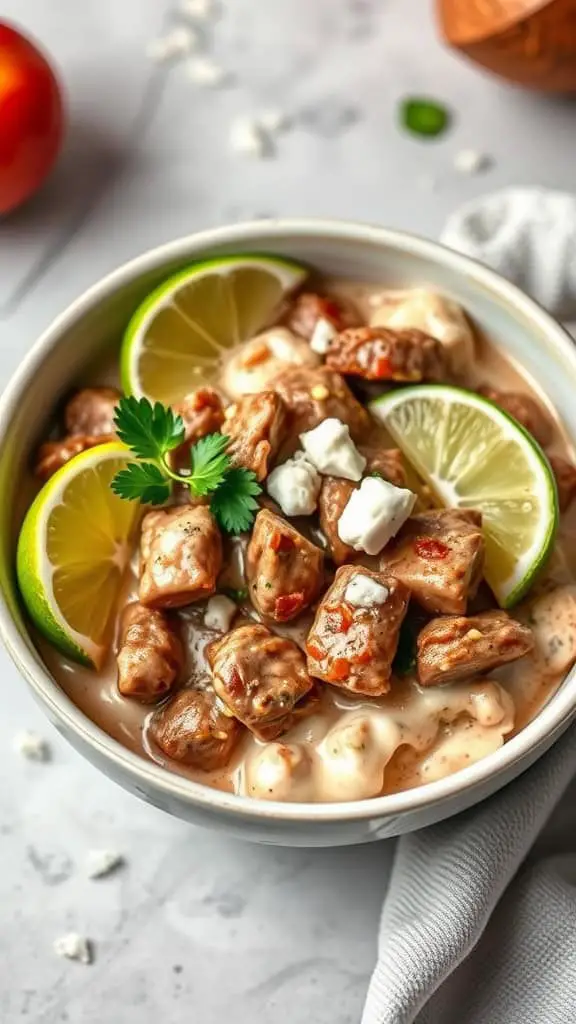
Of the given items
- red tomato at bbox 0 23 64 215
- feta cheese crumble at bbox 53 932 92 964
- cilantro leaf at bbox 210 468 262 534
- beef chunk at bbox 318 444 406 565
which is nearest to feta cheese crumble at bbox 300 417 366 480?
beef chunk at bbox 318 444 406 565

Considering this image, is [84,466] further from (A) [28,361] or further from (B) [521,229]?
(B) [521,229]

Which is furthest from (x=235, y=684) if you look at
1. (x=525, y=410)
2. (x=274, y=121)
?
(x=274, y=121)

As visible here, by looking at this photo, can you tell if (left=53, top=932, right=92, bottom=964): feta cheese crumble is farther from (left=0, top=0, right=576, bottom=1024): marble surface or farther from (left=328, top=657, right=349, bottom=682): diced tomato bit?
(left=328, top=657, right=349, bottom=682): diced tomato bit

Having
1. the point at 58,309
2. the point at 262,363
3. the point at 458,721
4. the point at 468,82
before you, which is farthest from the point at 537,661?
the point at 468,82

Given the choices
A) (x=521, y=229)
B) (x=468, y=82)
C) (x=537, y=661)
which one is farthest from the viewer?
(x=468, y=82)

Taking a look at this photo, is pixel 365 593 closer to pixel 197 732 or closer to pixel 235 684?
pixel 235 684

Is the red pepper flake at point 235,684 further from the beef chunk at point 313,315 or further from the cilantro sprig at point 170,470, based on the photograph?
the beef chunk at point 313,315

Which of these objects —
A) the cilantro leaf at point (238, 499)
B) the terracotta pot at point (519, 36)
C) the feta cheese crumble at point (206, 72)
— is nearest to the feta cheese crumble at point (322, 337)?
the cilantro leaf at point (238, 499)
